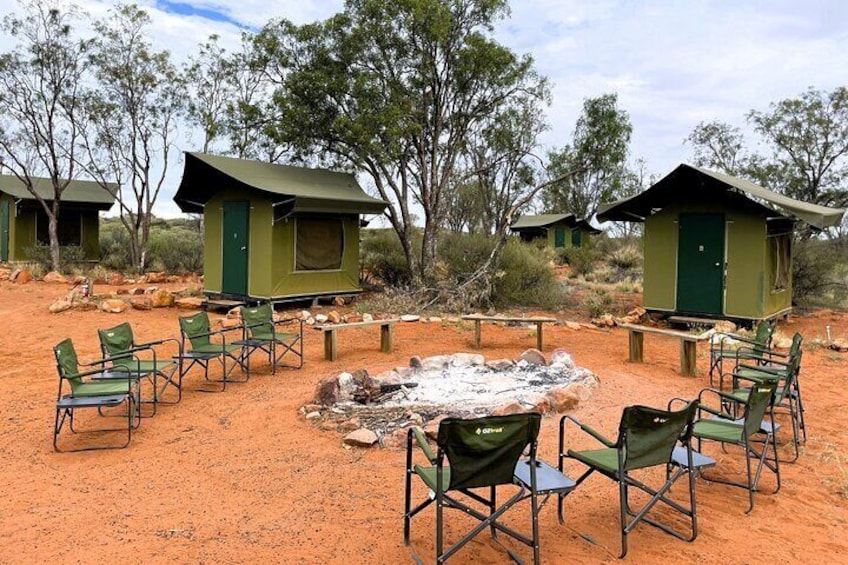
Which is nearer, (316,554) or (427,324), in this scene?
(316,554)

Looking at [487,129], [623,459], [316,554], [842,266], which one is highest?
[487,129]

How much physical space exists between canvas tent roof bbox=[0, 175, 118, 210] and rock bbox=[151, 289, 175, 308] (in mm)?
8269

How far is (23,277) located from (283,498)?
1519 centimetres

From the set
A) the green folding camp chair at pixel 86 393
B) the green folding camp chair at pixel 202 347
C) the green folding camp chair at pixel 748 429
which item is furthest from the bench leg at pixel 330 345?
the green folding camp chair at pixel 748 429

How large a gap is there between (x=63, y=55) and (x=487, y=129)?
10.9 m

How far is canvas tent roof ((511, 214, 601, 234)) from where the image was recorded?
32375mm

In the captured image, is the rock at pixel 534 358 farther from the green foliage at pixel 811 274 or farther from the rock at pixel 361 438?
the green foliage at pixel 811 274

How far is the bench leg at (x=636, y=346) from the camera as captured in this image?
8430 mm

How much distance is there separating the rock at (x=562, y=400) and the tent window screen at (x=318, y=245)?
24.2 feet

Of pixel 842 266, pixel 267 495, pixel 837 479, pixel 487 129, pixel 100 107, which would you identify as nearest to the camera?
pixel 267 495

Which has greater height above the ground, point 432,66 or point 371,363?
point 432,66

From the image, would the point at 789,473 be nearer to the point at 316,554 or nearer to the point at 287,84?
the point at 316,554

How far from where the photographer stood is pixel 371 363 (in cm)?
799

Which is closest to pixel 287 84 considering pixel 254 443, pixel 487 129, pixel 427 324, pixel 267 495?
pixel 487 129
